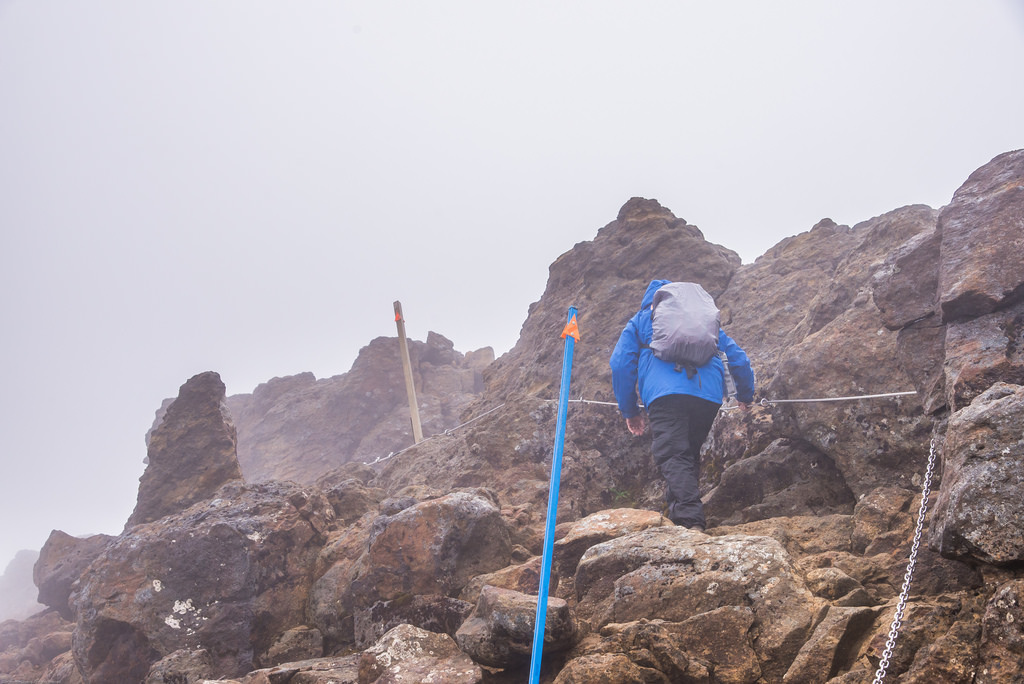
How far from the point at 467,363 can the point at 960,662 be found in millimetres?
25304

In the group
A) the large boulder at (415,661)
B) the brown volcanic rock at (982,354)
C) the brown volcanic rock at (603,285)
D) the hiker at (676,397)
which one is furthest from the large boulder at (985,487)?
the brown volcanic rock at (603,285)

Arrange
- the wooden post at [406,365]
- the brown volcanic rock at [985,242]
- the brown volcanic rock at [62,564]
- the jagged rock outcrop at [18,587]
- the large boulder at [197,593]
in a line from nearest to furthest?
the brown volcanic rock at [985,242] → the large boulder at [197,593] → the brown volcanic rock at [62,564] → the wooden post at [406,365] → the jagged rock outcrop at [18,587]

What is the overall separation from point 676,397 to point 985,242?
9.69ft

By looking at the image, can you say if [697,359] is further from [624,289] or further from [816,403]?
[624,289]

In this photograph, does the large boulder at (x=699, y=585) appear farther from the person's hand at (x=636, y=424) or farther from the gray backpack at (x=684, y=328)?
the person's hand at (x=636, y=424)

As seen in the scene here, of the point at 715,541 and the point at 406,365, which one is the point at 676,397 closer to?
the point at 715,541

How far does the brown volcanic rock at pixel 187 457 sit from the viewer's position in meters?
10.2

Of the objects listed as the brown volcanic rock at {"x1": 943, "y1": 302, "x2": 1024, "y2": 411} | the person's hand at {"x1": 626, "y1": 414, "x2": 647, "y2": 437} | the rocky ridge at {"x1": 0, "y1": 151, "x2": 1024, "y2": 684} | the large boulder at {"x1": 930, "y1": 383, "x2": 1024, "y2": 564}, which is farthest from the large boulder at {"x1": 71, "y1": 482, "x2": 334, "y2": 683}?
the brown volcanic rock at {"x1": 943, "y1": 302, "x2": 1024, "y2": 411}

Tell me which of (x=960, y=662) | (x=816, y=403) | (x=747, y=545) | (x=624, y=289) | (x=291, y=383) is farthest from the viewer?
(x=291, y=383)

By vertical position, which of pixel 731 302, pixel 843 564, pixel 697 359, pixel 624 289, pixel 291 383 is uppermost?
pixel 291 383

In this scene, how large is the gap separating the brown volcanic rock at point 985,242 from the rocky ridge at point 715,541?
0.02 m

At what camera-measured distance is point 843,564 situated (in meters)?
4.36

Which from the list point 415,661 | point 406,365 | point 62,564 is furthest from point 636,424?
point 62,564

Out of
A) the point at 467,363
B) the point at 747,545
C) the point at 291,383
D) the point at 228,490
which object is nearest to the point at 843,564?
the point at 747,545
